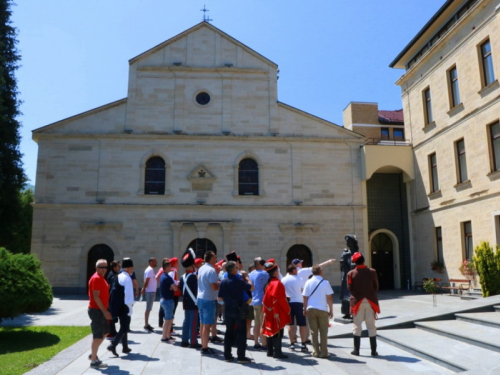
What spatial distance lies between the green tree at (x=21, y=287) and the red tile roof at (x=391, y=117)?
3304 cm

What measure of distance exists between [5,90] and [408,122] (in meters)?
21.1

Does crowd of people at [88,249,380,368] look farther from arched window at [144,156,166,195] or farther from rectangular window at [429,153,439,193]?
rectangular window at [429,153,439,193]

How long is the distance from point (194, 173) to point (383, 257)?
11.9 metres

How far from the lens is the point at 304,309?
866 centimetres

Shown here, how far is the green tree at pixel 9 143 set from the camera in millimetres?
22453

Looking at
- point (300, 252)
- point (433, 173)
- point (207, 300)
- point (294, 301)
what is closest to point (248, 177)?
point (300, 252)

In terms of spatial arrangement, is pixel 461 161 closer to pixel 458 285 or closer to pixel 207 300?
pixel 458 285

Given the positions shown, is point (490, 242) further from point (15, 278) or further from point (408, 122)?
point (15, 278)

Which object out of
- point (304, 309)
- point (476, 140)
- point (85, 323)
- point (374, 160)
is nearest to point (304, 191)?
point (374, 160)

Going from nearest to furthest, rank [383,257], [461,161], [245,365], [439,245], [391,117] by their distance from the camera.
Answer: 1. [245,365]
2. [461,161]
3. [439,245]
4. [383,257]
5. [391,117]

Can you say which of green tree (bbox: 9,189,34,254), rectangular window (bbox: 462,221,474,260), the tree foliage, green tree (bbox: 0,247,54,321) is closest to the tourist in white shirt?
green tree (bbox: 0,247,54,321)

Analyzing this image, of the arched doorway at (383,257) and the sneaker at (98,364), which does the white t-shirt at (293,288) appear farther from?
the arched doorway at (383,257)

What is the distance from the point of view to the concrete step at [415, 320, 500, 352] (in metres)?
7.89

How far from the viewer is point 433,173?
22.0 m
